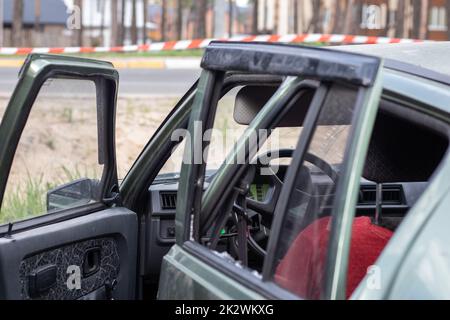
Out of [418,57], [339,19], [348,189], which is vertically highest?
[418,57]

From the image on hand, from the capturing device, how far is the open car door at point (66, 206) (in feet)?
9.72

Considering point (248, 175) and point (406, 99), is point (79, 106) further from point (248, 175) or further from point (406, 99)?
point (406, 99)

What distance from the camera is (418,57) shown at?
2.76 meters

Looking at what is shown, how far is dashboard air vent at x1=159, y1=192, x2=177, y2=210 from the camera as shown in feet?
13.2

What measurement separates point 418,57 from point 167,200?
5.33 ft

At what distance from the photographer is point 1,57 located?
25.3 meters

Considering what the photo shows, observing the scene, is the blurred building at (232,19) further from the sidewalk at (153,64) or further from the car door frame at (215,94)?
the car door frame at (215,94)

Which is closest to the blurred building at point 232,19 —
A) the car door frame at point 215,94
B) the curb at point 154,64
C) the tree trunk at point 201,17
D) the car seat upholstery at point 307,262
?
the tree trunk at point 201,17

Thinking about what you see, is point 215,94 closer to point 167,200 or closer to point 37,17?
point 167,200

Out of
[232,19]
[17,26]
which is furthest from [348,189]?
[232,19]

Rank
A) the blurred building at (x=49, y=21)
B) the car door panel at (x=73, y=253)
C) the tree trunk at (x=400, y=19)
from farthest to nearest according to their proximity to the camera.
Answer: the blurred building at (x=49, y=21)
the tree trunk at (x=400, y=19)
the car door panel at (x=73, y=253)

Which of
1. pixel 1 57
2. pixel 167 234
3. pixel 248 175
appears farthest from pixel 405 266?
pixel 1 57

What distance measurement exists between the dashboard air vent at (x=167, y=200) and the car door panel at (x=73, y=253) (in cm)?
36

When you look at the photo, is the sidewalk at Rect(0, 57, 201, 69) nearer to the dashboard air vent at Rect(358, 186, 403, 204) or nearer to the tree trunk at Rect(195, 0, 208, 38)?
the tree trunk at Rect(195, 0, 208, 38)
